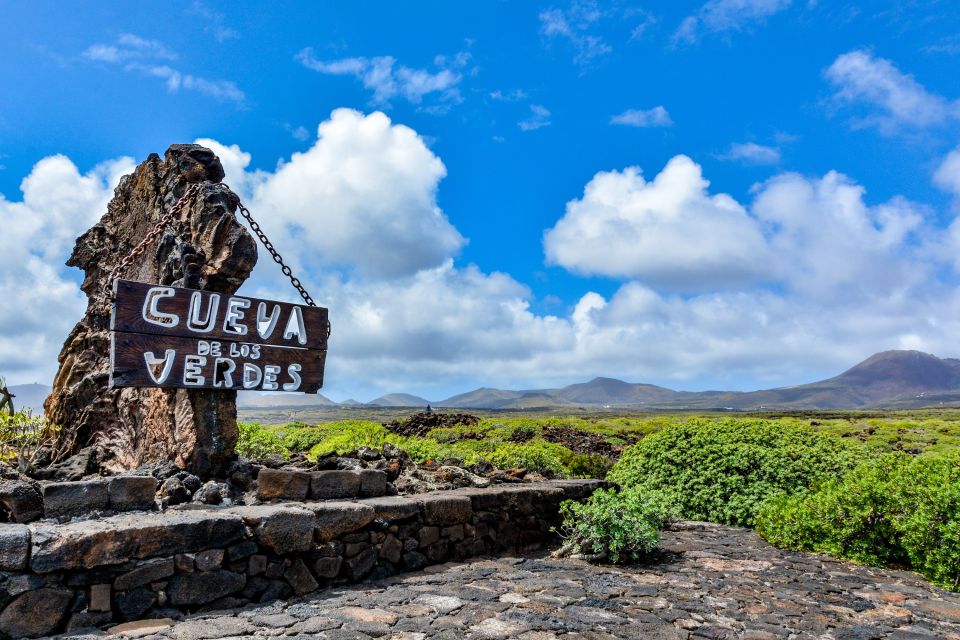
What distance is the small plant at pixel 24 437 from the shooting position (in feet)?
23.2

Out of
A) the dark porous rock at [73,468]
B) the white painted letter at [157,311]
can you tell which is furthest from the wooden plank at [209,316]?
the dark porous rock at [73,468]

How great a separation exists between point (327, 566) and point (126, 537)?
5.74 feet

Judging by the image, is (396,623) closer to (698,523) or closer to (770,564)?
(770,564)

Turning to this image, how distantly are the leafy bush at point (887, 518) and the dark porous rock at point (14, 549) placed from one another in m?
7.74

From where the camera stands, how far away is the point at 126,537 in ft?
14.8

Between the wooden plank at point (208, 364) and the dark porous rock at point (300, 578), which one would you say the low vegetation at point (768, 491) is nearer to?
the wooden plank at point (208, 364)

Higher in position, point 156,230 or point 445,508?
point 156,230

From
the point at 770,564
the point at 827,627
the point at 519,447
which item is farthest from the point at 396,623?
the point at 519,447

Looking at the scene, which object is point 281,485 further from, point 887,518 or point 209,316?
point 887,518

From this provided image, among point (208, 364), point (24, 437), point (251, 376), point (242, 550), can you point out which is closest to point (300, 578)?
point (242, 550)

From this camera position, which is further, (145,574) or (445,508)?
(445,508)

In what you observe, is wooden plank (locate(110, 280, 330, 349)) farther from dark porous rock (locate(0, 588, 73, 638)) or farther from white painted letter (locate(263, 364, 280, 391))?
dark porous rock (locate(0, 588, 73, 638))

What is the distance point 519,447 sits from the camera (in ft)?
41.2

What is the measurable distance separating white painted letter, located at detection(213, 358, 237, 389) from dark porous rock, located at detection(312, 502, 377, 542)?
63.6 inches
